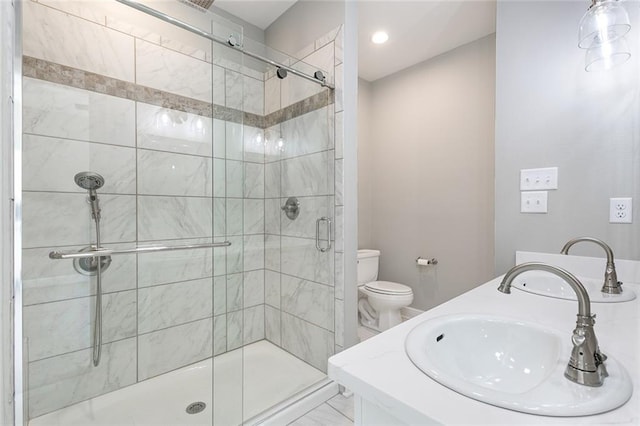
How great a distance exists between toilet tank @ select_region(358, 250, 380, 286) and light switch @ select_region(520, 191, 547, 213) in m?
1.42

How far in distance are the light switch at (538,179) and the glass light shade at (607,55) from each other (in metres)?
0.47

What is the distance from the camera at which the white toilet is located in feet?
7.77

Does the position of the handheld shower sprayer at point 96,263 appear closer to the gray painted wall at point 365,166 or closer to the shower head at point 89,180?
the shower head at point 89,180

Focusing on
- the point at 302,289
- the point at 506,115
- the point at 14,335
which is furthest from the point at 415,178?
the point at 14,335

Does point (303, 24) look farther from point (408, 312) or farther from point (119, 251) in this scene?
point (408, 312)

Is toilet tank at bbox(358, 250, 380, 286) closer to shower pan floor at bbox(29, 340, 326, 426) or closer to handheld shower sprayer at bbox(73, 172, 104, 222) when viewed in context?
shower pan floor at bbox(29, 340, 326, 426)

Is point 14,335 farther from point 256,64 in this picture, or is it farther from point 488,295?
point 256,64

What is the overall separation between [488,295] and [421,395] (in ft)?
2.38

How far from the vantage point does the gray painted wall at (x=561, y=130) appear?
1.24 m

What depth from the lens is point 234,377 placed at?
1.66 m

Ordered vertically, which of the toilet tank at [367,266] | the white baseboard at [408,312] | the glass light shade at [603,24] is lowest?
the white baseboard at [408,312]

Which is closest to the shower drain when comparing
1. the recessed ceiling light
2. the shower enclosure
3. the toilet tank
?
the shower enclosure

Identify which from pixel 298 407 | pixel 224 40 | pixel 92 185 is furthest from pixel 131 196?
pixel 298 407

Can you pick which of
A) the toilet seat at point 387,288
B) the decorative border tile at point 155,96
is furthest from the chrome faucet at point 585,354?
the toilet seat at point 387,288
